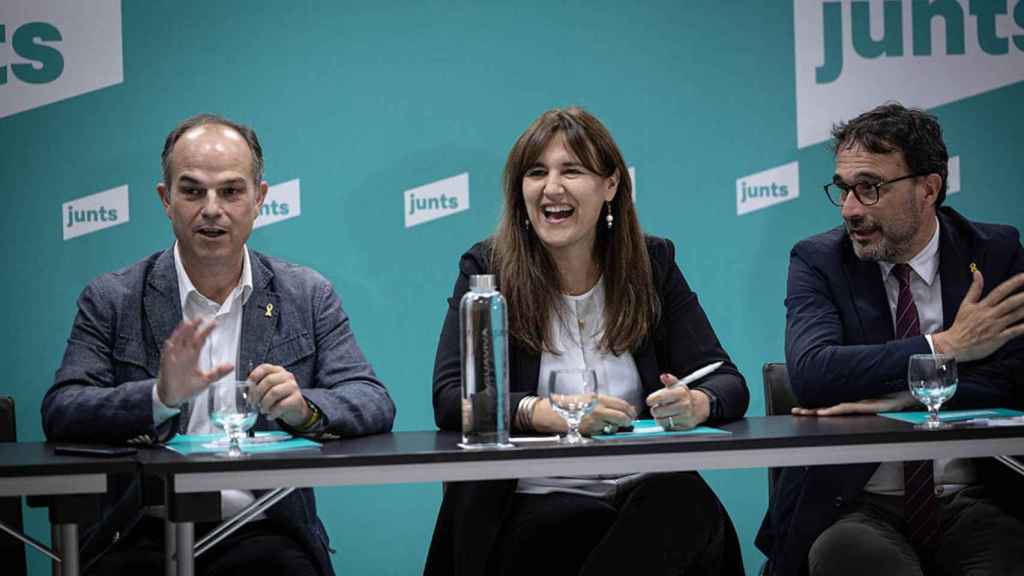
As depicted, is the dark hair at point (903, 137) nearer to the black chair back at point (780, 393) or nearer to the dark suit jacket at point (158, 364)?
the black chair back at point (780, 393)

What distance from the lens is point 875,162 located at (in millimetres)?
3174

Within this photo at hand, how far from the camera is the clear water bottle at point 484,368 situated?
2357 millimetres

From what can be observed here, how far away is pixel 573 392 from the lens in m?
2.36

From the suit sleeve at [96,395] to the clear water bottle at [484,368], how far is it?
65cm

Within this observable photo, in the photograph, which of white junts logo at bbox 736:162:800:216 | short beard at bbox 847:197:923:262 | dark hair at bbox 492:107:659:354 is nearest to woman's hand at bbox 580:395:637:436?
dark hair at bbox 492:107:659:354

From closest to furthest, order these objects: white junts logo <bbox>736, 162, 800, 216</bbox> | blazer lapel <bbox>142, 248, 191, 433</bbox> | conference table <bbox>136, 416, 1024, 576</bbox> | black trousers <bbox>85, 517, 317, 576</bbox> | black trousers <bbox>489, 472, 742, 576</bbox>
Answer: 1. conference table <bbox>136, 416, 1024, 576</bbox>
2. black trousers <bbox>489, 472, 742, 576</bbox>
3. black trousers <bbox>85, 517, 317, 576</bbox>
4. blazer lapel <bbox>142, 248, 191, 433</bbox>
5. white junts logo <bbox>736, 162, 800, 216</bbox>

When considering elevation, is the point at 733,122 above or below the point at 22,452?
above

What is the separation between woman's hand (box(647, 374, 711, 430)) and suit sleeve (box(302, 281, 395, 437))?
63cm

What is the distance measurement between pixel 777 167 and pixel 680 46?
60cm

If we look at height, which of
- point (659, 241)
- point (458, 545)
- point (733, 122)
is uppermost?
point (733, 122)

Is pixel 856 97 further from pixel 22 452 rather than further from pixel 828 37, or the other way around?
pixel 22 452

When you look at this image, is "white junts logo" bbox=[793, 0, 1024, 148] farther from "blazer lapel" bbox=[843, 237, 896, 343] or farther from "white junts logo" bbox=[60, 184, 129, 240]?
"white junts logo" bbox=[60, 184, 129, 240]

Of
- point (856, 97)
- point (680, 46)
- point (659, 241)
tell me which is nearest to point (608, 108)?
point (680, 46)

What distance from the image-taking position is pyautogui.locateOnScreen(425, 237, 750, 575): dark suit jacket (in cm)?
256
